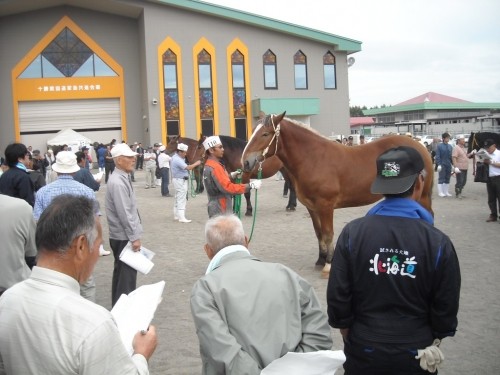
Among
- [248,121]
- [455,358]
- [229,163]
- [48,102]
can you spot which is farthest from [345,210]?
[48,102]

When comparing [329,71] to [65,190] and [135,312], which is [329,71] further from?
[135,312]

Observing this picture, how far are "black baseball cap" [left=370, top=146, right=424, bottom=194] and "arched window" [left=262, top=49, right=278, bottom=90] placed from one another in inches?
1325

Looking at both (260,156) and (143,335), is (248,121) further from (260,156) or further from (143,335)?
(143,335)

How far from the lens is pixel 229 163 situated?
10.7 metres

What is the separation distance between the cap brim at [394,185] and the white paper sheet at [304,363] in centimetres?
83

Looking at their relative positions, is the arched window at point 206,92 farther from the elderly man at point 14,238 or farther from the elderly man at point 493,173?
the elderly man at point 14,238

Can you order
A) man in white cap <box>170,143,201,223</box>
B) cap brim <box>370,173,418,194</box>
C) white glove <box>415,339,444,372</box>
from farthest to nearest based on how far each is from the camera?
man in white cap <box>170,143,201,223</box>
cap brim <box>370,173,418,194</box>
white glove <box>415,339,444,372</box>

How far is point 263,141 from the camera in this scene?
21.7 ft

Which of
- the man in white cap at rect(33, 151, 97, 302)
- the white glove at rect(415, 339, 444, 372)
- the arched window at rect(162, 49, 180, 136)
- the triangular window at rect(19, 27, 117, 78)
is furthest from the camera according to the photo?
the triangular window at rect(19, 27, 117, 78)

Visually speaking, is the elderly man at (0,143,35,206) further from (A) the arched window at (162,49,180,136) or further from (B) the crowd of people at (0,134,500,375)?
(A) the arched window at (162,49,180,136)

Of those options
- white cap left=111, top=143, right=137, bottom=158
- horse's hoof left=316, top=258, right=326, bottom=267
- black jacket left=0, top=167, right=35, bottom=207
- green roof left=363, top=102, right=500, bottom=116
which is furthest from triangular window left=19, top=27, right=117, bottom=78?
green roof left=363, top=102, right=500, bottom=116

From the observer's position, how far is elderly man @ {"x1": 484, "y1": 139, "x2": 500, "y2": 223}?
1020 centimetres

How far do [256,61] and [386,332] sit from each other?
3395cm

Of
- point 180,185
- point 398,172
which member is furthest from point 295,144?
point 180,185
